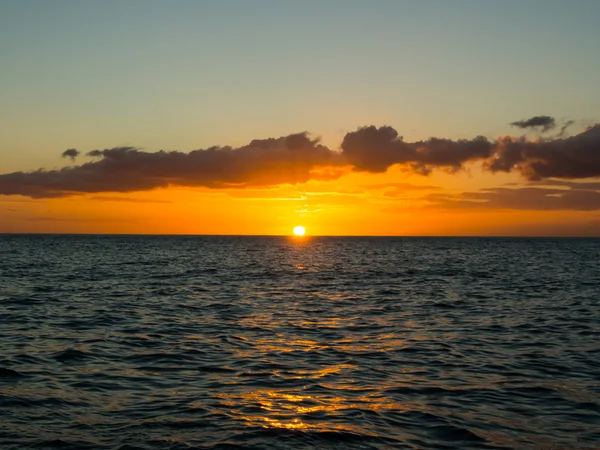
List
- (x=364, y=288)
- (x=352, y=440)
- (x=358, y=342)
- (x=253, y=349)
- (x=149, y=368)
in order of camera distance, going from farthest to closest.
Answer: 1. (x=364, y=288)
2. (x=358, y=342)
3. (x=253, y=349)
4. (x=149, y=368)
5. (x=352, y=440)

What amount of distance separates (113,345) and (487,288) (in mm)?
35392

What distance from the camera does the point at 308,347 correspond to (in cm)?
2369

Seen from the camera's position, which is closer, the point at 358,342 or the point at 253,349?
the point at 253,349

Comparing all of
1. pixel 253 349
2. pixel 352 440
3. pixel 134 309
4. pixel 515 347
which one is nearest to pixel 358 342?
pixel 253 349

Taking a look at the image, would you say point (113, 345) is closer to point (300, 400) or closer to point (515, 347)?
point (300, 400)

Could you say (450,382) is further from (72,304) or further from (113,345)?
(72,304)

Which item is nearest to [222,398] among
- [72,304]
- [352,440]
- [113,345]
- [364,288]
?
[352,440]

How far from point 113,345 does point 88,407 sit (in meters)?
8.66

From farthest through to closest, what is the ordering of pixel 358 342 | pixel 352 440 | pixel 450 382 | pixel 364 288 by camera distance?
1. pixel 364 288
2. pixel 358 342
3. pixel 450 382
4. pixel 352 440

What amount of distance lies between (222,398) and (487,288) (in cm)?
3880

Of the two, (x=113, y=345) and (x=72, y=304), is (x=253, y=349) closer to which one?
(x=113, y=345)

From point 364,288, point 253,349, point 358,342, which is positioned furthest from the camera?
point 364,288

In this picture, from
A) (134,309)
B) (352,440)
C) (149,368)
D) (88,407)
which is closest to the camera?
(352,440)

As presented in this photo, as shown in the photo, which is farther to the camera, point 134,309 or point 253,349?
point 134,309
